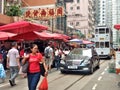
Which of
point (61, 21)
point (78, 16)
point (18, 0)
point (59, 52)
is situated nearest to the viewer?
point (59, 52)

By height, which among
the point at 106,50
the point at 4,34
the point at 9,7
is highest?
the point at 9,7

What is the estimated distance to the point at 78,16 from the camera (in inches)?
Result: 4134

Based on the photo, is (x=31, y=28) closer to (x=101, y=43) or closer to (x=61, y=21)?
(x=101, y=43)

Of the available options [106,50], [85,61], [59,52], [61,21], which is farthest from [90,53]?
[61,21]

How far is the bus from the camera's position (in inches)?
1644

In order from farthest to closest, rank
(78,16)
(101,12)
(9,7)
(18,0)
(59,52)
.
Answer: (101,12), (78,16), (18,0), (9,7), (59,52)

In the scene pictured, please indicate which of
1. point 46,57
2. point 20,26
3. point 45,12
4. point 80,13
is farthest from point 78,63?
point 80,13

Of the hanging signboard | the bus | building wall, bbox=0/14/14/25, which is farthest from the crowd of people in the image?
the bus

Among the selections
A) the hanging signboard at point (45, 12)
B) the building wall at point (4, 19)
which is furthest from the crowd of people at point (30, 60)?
the hanging signboard at point (45, 12)

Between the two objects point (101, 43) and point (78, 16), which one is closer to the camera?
point (101, 43)

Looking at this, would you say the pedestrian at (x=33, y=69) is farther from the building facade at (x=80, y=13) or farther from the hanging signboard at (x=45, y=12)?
the building facade at (x=80, y=13)

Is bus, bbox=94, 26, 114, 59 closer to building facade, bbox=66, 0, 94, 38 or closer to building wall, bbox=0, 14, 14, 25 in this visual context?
building wall, bbox=0, 14, 14, 25

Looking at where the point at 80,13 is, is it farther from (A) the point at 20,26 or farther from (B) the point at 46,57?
(A) the point at 20,26

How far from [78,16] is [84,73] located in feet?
281
